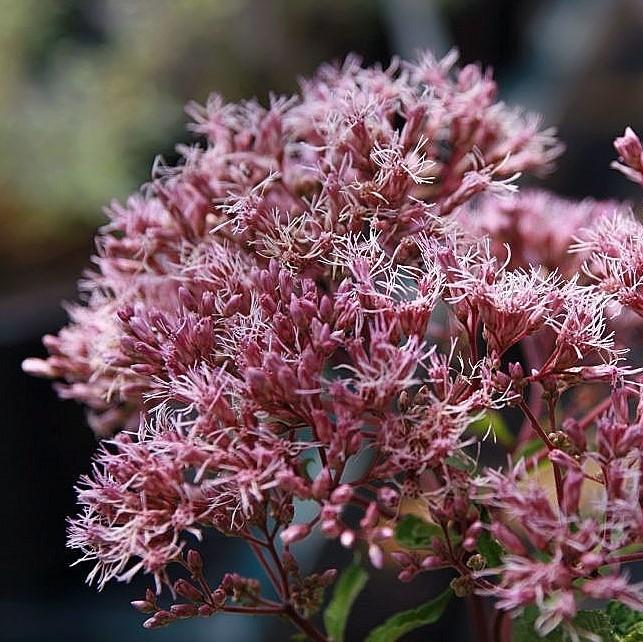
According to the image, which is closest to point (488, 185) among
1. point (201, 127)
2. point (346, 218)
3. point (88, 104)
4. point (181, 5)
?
point (346, 218)

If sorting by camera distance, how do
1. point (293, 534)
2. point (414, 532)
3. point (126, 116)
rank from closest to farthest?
point (293, 534)
point (414, 532)
point (126, 116)

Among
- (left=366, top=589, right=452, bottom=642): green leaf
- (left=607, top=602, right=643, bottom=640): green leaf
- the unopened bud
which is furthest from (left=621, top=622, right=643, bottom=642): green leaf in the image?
the unopened bud

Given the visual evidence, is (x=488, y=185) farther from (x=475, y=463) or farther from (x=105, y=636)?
(x=105, y=636)

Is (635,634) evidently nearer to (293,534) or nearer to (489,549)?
(489,549)

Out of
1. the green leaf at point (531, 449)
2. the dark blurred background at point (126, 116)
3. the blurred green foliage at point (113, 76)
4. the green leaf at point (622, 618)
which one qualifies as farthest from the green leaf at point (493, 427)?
the blurred green foliage at point (113, 76)

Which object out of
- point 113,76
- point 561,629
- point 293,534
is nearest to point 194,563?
point 293,534

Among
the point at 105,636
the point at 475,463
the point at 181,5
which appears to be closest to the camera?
the point at 475,463

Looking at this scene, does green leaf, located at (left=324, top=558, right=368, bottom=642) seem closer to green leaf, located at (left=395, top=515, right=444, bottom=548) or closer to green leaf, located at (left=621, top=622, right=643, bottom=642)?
green leaf, located at (left=395, top=515, right=444, bottom=548)
